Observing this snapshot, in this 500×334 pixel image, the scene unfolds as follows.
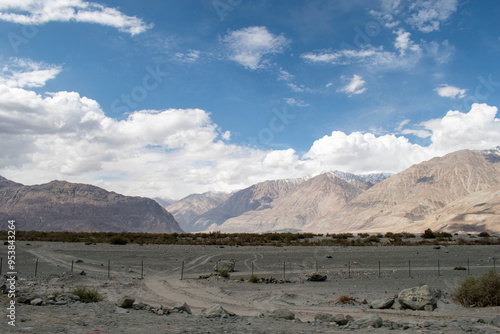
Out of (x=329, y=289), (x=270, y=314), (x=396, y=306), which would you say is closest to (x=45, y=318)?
(x=270, y=314)

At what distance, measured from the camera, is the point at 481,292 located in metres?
15.3

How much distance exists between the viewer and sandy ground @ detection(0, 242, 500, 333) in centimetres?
1145

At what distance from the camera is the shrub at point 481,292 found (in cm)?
1508

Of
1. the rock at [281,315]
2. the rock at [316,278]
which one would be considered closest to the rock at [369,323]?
the rock at [281,315]

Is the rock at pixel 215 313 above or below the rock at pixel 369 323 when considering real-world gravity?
below

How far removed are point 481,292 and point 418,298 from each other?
2680 millimetres

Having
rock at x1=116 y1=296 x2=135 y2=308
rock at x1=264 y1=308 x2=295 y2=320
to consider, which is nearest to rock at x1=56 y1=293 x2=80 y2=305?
rock at x1=116 y1=296 x2=135 y2=308

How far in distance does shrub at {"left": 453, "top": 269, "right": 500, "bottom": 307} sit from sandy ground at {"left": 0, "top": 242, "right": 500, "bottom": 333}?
25.3 inches

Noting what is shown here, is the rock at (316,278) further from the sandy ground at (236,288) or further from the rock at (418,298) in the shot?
the rock at (418,298)

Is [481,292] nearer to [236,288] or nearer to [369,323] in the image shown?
[369,323]

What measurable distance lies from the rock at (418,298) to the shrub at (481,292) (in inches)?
50.7

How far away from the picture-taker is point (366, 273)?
93.4ft

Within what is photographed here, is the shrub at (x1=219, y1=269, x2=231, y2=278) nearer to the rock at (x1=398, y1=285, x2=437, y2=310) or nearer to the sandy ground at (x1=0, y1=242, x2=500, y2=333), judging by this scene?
the sandy ground at (x1=0, y1=242, x2=500, y2=333)

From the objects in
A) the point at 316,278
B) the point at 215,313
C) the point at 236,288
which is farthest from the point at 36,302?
the point at 316,278
